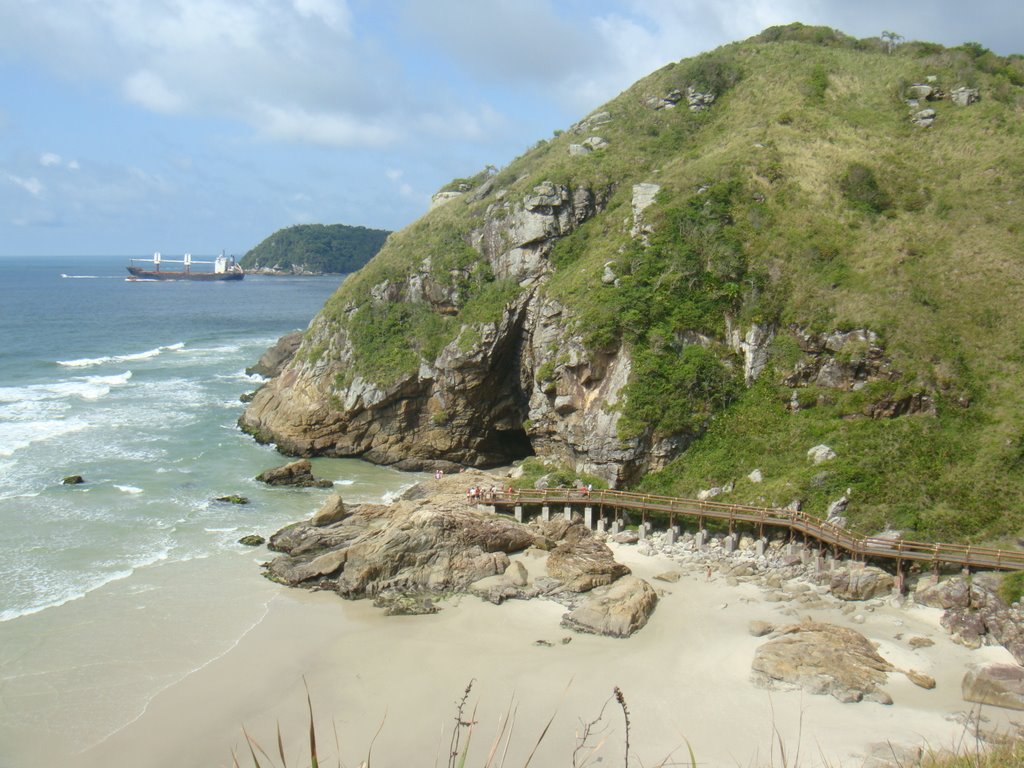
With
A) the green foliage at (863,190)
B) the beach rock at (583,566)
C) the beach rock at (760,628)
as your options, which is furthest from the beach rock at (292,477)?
the green foliage at (863,190)

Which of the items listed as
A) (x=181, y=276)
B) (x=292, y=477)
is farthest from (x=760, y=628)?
(x=181, y=276)

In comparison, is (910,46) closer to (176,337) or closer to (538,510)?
(538,510)

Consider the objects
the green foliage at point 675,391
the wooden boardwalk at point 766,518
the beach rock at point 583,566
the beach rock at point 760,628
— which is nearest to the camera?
the beach rock at point 760,628

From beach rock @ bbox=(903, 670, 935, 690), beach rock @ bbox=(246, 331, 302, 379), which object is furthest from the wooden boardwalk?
beach rock @ bbox=(246, 331, 302, 379)

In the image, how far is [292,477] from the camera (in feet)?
127

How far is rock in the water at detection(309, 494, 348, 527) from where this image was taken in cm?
3119

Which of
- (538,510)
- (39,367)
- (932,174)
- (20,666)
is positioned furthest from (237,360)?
Answer: (932,174)

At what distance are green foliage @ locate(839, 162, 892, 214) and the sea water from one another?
27065 mm

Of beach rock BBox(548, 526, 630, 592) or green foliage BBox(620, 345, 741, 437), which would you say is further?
green foliage BBox(620, 345, 741, 437)

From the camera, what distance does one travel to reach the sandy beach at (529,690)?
18344 mm

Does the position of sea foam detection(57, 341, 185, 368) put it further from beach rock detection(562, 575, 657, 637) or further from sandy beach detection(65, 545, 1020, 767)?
beach rock detection(562, 575, 657, 637)

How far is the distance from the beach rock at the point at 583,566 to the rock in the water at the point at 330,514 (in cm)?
907

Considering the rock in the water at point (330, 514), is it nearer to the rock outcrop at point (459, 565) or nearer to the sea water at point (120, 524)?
the rock outcrop at point (459, 565)

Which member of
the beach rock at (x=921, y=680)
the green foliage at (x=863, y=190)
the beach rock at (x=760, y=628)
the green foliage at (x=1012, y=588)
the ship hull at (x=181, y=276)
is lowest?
the beach rock at (x=760, y=628)
